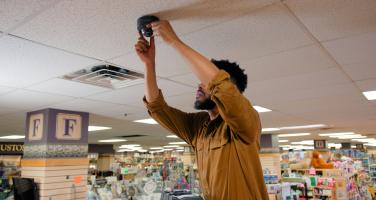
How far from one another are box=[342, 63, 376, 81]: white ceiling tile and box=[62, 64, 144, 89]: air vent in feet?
7.28

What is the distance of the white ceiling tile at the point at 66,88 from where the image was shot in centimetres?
365

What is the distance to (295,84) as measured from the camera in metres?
3.85

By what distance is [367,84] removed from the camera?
12.7ft

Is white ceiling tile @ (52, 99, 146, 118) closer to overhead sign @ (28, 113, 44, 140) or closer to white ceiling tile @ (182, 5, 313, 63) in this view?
overhead sign @ (28, 113, 44, 140)

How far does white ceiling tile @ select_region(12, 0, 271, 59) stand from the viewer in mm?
1821

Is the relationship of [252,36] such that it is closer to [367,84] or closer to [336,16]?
[336,16]

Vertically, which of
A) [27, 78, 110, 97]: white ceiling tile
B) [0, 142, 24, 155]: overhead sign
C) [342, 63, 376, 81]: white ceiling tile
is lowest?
[0, 142, 24, 155]: overhead sign

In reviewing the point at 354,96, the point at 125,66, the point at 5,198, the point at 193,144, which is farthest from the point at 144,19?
the point at 5,198

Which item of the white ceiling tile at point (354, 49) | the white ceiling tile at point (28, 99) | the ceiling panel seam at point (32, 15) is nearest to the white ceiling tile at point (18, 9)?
the ceiling panel seam at point (32, 15)

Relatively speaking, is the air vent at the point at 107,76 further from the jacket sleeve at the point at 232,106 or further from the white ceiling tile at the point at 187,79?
the jacket sleeve at the point at 232,106

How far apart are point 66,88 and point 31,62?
1108 mm

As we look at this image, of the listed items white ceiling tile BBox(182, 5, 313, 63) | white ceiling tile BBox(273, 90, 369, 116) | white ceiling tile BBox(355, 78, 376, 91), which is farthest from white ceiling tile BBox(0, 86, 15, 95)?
white ceiling tile BBox(355, 78, 376, 91)

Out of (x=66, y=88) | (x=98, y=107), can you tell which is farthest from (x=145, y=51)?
(x=98, y=107)

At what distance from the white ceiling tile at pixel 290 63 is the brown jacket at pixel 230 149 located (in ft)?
4.96
